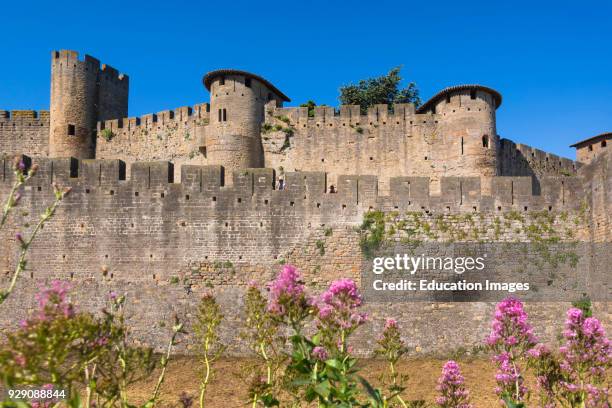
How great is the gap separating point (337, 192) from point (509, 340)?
359 inches

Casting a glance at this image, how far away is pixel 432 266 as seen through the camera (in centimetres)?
1334

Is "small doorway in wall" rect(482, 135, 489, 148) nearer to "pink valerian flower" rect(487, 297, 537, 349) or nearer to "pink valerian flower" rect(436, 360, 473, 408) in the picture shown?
"pink valerian flower" rect(487, 297, 537, 349)

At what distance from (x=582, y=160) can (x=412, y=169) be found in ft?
42.0

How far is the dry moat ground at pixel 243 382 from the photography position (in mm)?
10859

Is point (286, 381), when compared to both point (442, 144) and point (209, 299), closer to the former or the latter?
point (209, 299)

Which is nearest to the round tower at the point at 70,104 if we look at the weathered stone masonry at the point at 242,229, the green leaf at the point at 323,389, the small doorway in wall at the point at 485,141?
the weathered stone masonry at the point at 242,229

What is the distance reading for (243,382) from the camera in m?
11.3

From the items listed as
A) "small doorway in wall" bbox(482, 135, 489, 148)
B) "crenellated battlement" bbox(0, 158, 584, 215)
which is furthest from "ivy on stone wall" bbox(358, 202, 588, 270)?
"small doorway in wall" bbox(482, 135, 489, 148)

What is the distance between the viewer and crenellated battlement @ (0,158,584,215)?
13.4 meters

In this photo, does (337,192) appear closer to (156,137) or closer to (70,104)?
(156,137)

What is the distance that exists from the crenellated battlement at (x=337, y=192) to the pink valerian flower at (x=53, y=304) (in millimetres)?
10448

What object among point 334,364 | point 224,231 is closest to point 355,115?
point 224,231

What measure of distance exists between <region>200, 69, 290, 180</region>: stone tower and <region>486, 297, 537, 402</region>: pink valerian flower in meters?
19.6

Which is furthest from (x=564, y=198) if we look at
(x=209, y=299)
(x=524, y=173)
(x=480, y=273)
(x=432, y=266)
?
(x=524, y=173)
